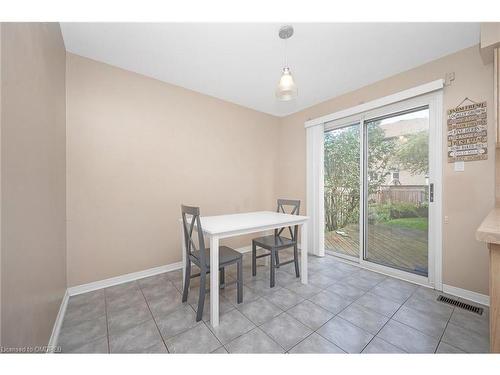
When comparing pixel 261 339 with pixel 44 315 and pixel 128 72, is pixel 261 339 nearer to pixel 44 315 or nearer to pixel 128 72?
pixel 44 315

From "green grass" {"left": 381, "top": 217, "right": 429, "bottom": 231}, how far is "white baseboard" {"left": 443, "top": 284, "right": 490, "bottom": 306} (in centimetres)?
61

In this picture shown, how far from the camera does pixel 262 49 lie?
1985 mm

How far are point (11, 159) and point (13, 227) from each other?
0.98 ft

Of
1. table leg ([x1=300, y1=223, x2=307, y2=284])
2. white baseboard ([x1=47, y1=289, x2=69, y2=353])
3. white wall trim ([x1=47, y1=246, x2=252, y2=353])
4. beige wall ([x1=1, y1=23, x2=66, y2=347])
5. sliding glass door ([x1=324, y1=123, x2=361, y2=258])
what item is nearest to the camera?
A: beige wall ([x1=1, y1=23, x2=66, y2=347])

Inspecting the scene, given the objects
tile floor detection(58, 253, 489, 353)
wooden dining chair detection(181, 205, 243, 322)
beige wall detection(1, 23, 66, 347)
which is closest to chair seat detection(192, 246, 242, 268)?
wooden dining chair detection(181, 205, 243, 322)

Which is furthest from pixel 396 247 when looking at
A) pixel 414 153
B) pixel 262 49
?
pixel 262 49

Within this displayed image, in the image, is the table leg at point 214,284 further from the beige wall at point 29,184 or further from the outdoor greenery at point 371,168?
the outdoor greenery at point 371,168

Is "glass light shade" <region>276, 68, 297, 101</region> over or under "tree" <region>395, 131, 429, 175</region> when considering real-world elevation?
over

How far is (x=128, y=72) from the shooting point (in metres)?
2.31

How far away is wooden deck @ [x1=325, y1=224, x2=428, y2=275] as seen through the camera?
2.30 metres

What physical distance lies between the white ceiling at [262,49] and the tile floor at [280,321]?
2469 millimetres

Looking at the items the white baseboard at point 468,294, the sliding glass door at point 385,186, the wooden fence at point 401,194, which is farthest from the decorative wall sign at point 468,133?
the white baseboard at point 468,294

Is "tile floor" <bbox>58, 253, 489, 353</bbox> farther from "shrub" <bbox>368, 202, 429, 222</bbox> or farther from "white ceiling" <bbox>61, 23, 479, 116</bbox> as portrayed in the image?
"white ceiling" <bbox>61, 23, 479, 116</bbox>
